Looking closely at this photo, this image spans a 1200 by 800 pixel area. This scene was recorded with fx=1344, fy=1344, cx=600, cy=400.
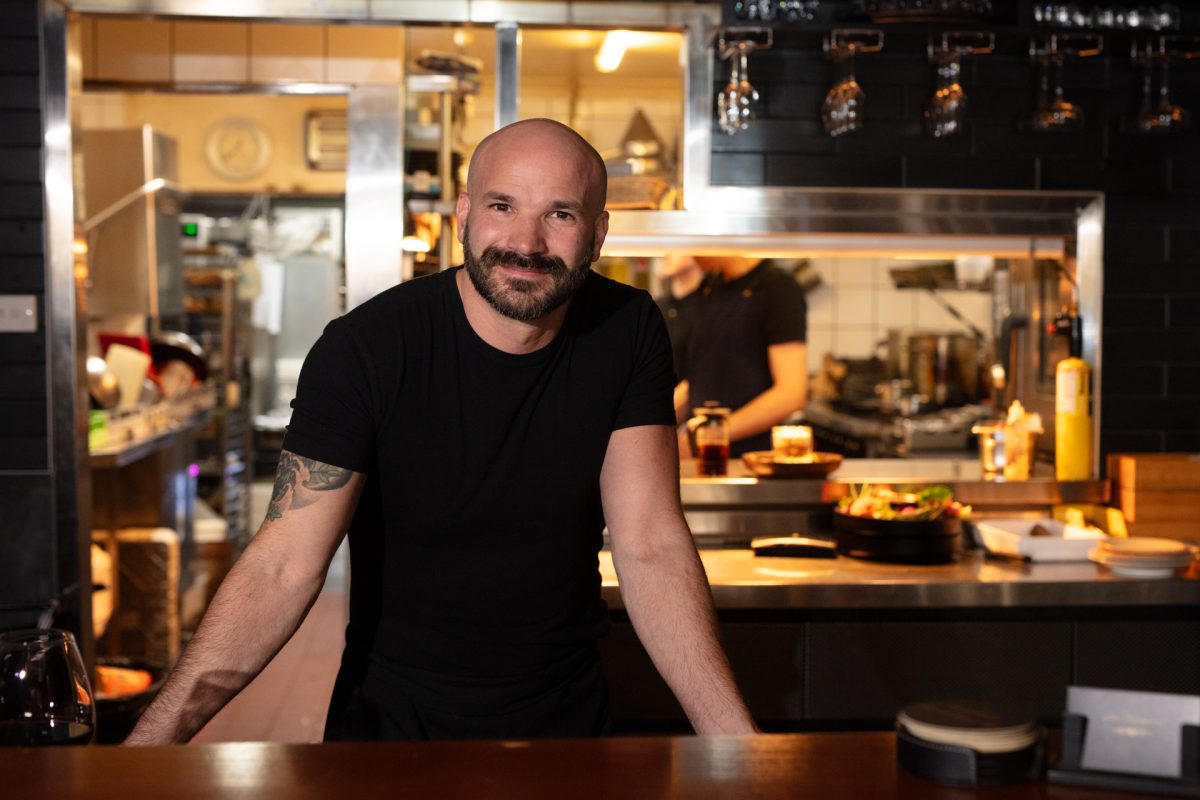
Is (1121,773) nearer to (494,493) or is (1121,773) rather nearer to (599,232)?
(494,493)

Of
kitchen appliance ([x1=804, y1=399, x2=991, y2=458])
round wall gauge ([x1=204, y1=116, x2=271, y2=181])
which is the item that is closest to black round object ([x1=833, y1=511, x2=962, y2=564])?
kitchen appliance ([x1=804, y1=399, x2=991, y2=458])

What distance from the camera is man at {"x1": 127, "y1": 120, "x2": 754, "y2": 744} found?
1999 mm

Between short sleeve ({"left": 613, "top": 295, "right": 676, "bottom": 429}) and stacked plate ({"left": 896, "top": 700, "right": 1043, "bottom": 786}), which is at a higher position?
short sleeve ({"left": 613, "top": 295, "right": 676, "bottom": 429})

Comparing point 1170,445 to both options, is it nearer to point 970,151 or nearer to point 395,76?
point 970,151

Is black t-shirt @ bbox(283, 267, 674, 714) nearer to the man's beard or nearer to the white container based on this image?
the man's beard

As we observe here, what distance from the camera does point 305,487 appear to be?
197cm

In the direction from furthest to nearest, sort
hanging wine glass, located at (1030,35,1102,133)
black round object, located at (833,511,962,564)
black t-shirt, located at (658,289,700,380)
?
1. black t-shirt, located at (658,289,700,380)
2. hanging wine glass, located at (1030,35,1102,133)
3. black round object, located at (833,511,962,564)

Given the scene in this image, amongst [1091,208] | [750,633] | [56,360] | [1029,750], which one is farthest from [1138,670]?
[56,360]

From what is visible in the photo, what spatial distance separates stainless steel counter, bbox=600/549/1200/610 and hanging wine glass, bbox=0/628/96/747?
1856mm

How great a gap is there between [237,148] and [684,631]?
315 inches

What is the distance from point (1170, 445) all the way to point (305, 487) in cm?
302

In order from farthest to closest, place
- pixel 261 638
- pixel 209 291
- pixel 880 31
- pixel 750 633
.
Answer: pixel 209 291 → pixel 880 31 → pixel 750 633 → pixel 261 638

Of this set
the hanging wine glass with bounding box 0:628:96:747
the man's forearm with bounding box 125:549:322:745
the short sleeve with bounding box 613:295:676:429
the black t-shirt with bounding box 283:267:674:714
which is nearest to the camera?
the hanging wine glass with bounding box 0:628:96:747

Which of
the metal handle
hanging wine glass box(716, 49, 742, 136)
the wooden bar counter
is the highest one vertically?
the metal handle
